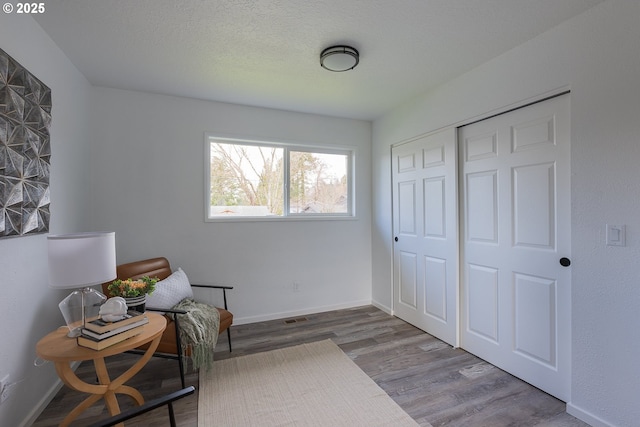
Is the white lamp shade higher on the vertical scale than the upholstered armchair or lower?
higher

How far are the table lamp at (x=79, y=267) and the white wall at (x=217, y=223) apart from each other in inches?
49.9

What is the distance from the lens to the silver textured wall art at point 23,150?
1.49m

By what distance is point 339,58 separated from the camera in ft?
7.12

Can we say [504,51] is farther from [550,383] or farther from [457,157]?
[550,383]

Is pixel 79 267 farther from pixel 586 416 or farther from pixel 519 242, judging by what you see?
pixel 586 416

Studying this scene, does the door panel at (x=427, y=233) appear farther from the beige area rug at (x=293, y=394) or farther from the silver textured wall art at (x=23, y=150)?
the silver textured wall art at (x=23, y=150)

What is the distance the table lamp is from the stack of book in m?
0.11

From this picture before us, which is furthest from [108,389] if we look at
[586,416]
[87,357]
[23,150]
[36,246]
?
[586,416]

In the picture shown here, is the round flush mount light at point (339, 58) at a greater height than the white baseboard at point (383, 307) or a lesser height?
greater

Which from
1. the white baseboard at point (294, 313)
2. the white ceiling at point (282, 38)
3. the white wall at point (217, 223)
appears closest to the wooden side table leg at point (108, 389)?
the white wall at point (217, 223)

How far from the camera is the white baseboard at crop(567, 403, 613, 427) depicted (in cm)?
167

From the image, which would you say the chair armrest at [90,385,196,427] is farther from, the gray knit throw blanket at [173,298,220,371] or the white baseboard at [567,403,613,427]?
the white baseboard at [567,403,613,427]

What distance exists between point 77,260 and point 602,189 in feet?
9.90

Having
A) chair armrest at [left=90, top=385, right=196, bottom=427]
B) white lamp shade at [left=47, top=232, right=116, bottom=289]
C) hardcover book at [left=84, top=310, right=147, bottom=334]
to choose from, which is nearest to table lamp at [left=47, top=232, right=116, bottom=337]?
white lamp shade at [left=47, top=232, right=116, bottom=289]
